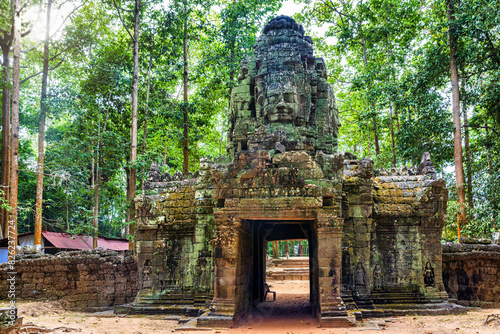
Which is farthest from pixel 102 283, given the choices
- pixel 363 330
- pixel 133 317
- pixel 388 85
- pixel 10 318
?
pixel 388 85

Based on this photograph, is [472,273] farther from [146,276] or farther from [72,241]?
[72,241]

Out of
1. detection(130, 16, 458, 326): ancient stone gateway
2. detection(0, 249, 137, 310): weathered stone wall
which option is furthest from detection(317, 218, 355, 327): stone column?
detection(0, 249, 137, 310): weathered stone wall

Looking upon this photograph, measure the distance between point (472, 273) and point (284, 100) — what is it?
8.00m

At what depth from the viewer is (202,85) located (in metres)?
24.2

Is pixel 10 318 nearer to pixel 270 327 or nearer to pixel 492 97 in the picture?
pixel 270 327

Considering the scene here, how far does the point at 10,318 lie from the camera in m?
6.68

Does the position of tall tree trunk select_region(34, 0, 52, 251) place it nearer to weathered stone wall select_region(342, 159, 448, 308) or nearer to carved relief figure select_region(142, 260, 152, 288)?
carved relief figure select_region(142, 260, 152, 288)

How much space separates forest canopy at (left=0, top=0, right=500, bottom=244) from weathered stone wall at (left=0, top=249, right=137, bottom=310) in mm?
4140

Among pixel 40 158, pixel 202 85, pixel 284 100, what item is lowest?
pixel 40 158

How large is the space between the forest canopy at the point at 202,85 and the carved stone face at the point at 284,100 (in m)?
7.51

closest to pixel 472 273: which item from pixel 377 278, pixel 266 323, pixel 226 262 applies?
pixel 377 278

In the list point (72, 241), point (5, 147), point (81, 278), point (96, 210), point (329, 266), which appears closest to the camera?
point (329, 266)

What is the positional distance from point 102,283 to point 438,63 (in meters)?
17.0

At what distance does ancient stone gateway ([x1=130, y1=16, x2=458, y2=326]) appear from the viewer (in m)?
8.97
